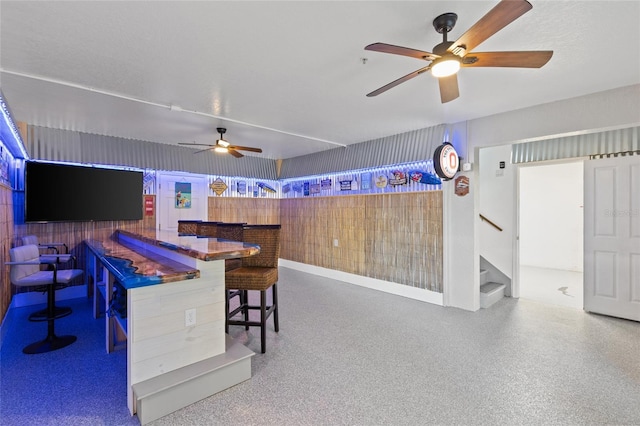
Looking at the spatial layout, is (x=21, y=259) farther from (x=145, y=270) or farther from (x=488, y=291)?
(x=488, y=291)

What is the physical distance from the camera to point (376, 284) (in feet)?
18.9

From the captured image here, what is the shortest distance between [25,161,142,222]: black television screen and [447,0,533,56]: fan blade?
5.89m

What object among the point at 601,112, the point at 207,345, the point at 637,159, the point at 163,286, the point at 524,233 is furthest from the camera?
the point at 524,233

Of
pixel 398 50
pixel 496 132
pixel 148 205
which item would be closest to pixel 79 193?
pixel 148 205

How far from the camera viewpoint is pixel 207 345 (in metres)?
2.45

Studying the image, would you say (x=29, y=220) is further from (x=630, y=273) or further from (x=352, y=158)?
(x=630, y=273)

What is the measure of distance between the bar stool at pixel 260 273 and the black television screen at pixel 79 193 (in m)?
3.59

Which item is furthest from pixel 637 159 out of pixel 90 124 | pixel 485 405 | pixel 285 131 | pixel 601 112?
pixel 90 124

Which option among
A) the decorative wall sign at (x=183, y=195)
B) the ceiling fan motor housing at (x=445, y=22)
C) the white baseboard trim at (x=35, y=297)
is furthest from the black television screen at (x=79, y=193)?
the ceiling fan motor housing at (x=445, y=22)

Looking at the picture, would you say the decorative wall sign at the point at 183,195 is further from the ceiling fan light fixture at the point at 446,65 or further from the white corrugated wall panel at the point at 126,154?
the ceiling fan light fixture at the point at 446,65

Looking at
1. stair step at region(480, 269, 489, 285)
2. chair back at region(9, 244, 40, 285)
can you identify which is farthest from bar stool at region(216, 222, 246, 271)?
stair step at region(480, 269, 489, 285)

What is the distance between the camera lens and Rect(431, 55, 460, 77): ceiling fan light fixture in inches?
84.5

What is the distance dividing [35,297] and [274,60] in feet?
17.6

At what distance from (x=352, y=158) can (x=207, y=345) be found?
15.6 ft
